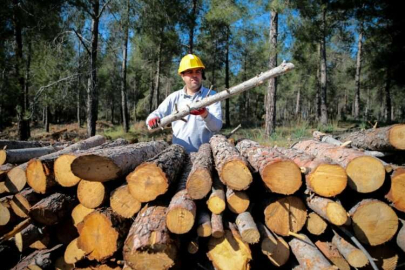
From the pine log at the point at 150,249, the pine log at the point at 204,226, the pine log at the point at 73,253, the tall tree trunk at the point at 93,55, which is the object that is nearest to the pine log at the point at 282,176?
the pine log at the point at 204,226

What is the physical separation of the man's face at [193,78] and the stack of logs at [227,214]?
181cm

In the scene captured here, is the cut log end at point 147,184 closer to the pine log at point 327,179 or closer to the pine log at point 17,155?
the pine log at point 327,179

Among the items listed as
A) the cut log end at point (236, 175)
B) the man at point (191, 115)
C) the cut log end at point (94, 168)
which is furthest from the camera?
the man at point (191, 115)

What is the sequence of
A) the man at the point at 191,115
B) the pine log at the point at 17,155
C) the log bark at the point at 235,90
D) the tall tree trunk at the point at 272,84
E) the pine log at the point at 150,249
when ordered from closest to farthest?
the pine log at the point at 150,249 < the log bark at the point at 235,90 < the pine log at the point at 17,155 < the man at the point at 191,115 < the tall tree trunk at the point at 272,84

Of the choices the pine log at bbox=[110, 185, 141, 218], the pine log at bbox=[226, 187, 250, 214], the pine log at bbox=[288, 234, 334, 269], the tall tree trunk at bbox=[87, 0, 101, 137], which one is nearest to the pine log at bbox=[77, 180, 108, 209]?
the pine log at bbox=[110, 185, 141, 218]

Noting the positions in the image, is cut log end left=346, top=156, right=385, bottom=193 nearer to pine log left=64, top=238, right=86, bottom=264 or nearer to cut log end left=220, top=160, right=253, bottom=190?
cut log end left=220, top=160, right=253, bottom=190

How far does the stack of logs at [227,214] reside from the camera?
74.0 inches

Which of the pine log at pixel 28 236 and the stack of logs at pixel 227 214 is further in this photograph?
the pine log at pixel 28 236

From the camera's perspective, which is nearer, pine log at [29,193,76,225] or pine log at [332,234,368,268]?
pine log at [332,234,368,268]

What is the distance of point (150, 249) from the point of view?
1773mm

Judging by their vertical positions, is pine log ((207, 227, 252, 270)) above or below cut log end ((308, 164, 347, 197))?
below

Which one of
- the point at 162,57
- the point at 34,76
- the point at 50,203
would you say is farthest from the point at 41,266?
the point at 162,57

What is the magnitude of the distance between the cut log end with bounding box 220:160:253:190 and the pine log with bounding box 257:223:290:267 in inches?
17.3

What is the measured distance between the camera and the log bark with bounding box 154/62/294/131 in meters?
2.68
